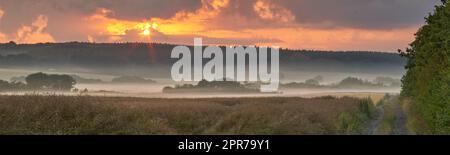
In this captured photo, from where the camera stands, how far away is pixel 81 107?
23.1 m

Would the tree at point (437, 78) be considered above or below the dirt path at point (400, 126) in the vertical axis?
above

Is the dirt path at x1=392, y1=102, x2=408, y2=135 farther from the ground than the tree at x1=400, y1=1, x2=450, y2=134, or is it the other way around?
the tree at x1=400, y1=1, x2=450, y2=134

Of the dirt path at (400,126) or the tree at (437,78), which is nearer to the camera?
the tree at (437,78)

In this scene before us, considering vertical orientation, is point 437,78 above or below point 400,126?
above

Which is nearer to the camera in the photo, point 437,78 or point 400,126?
point 437,78

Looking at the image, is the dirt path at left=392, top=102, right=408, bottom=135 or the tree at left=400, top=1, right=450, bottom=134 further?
the dirt path at left=392, top=102, right=408, bottom=135
